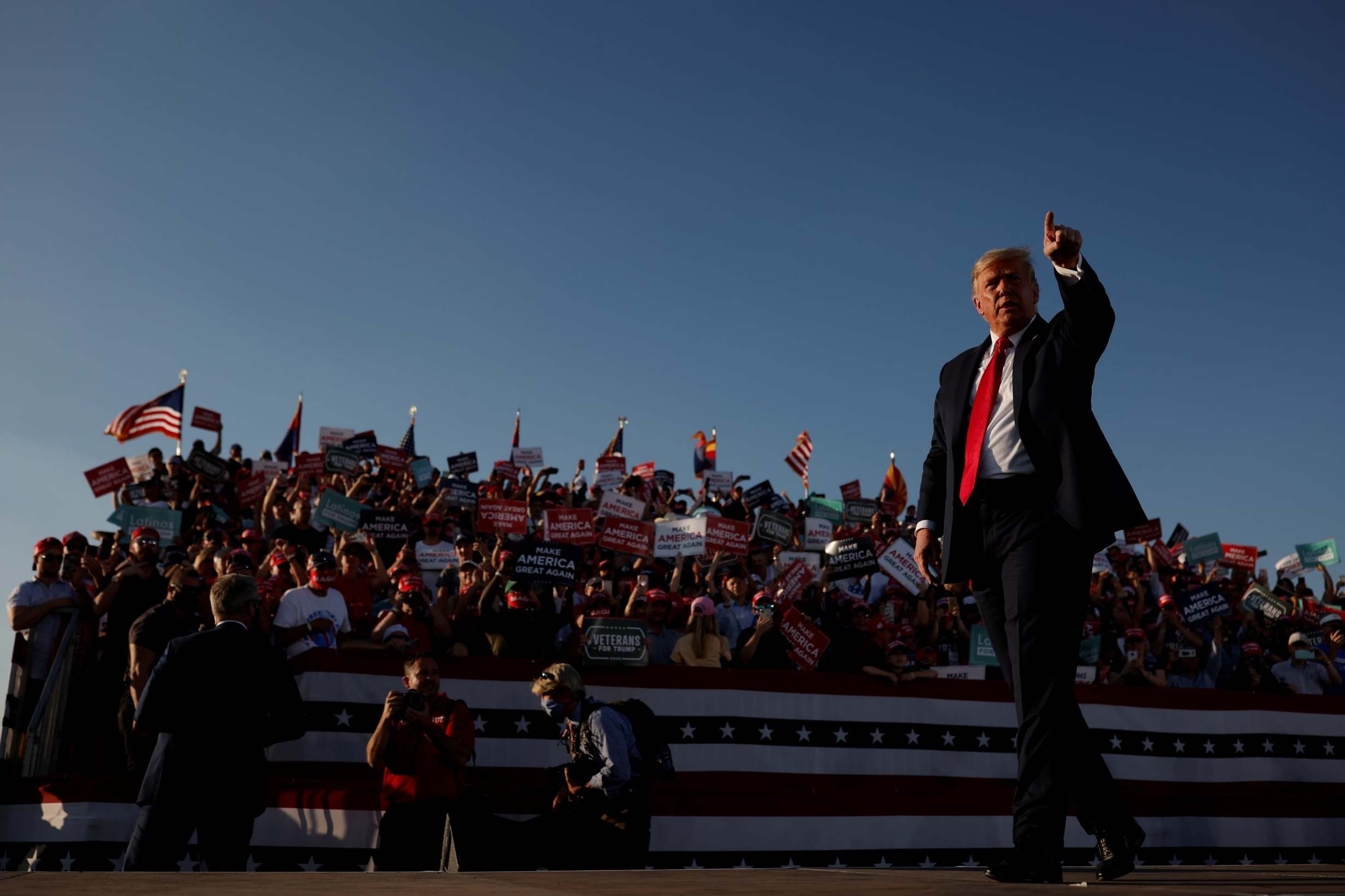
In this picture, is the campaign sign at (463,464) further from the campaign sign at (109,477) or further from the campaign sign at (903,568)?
the campaign sign at (903,568)

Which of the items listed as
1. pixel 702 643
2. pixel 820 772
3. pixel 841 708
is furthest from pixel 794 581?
pixel 820 772

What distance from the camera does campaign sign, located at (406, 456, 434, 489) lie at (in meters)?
21.6

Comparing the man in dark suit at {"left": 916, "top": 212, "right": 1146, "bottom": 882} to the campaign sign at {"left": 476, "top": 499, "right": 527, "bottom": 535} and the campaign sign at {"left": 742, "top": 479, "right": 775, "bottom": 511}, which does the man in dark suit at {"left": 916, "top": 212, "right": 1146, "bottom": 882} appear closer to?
the campaign sign at {"left": 476, "top": 499, "right": 527, "bottom": 535}

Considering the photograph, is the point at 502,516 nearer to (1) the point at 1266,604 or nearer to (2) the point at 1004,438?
(1) the point at 1266,604

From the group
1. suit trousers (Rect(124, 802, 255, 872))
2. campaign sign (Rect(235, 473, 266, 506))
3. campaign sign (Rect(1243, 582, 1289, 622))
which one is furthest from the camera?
campaign sign (Rect(235, 473, 266, 506))

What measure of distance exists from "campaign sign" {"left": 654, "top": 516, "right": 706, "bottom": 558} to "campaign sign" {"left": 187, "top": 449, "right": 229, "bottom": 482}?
704 centimetres

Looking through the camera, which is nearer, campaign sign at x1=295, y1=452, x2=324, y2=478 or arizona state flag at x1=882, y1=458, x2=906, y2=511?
campaign sign at x1=295, y1=452, x2=324, y2=478

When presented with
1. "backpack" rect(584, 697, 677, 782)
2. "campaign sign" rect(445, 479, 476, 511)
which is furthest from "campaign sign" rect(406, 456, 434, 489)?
"backpack" rect(584, 697, 677, 782)

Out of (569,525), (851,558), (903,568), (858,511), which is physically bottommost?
(903,568)

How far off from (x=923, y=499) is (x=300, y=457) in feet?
55.8

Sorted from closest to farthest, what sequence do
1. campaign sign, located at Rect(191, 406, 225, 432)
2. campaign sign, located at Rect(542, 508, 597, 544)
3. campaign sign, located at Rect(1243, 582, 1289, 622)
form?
1. campaign sign, located at Rect(542, 508, 597, 544)
2. campaign sign, located at Rect(1243, 582, 1289, 622)
3. campaign sign, located at Rect(191, 406, 225, 432)

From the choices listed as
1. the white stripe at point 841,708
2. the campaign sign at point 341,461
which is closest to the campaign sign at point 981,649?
the white stripe at point 841,708

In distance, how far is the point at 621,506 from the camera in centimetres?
1527

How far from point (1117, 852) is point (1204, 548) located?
1807 centimetres
